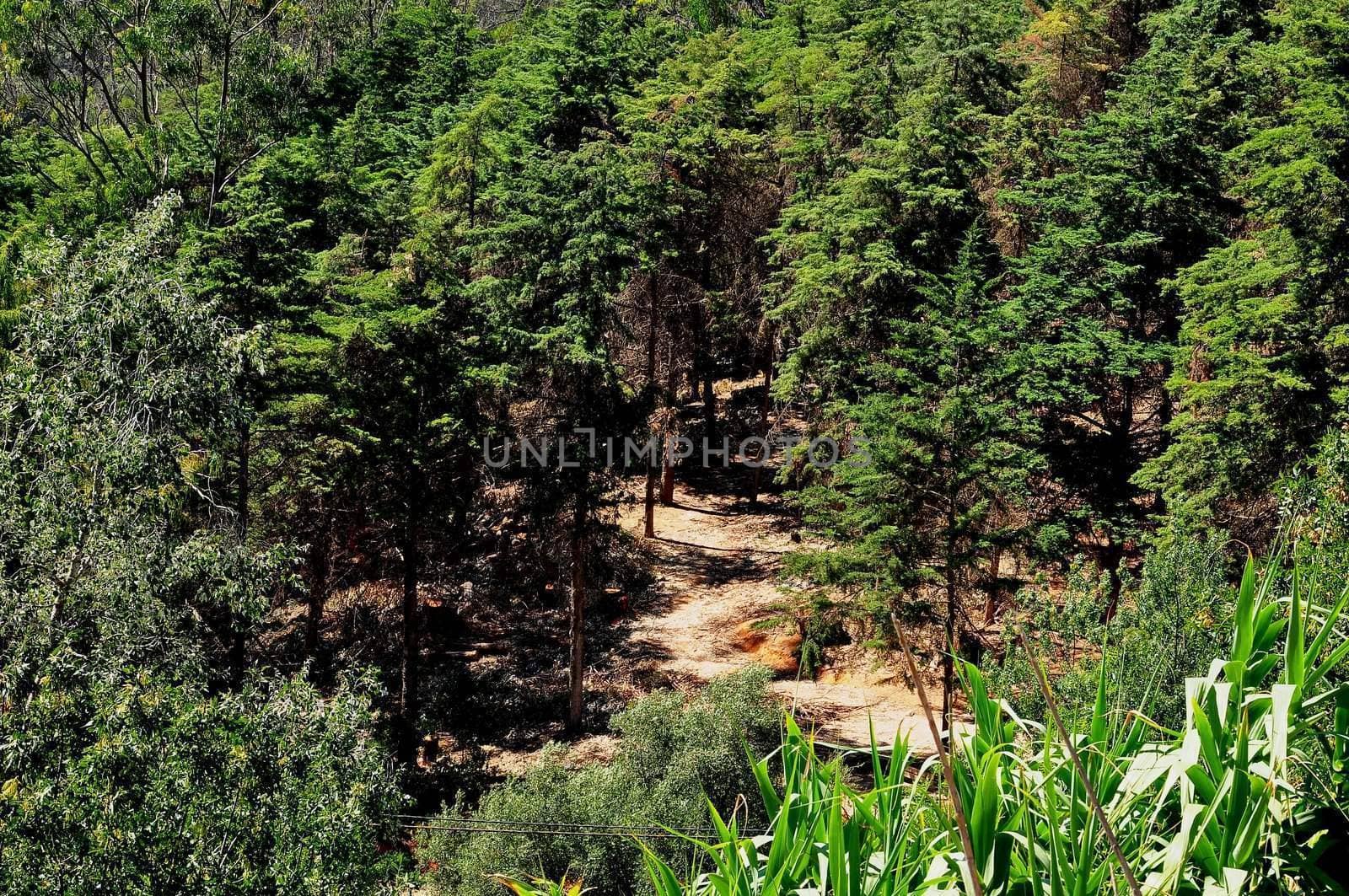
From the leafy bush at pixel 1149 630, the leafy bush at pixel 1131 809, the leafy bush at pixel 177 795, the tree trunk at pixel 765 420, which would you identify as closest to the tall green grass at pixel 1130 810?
the leafy bush at pixel 1131 809

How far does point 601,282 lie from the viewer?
20172mm

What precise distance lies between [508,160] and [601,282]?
7043mm

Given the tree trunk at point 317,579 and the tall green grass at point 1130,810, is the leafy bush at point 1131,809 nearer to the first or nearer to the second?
the tall green grass at point 1130,810

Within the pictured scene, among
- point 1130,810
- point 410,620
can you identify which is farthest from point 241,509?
point 1130,810

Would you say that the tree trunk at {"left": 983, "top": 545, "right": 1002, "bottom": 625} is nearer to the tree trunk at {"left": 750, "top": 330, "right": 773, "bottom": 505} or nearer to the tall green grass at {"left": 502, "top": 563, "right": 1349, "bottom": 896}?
the tree trunk at {"left": 750, "top": 330, "right": 773, "bottom": 505}

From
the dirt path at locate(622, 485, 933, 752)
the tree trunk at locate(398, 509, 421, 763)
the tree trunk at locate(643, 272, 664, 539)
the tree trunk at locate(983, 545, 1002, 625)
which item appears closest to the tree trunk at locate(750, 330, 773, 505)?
the dirt path at locate(622, 485, 933, 752)

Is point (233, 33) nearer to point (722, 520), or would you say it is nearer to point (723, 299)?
point (723, 299)

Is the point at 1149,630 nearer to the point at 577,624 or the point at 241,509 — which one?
the point at 577,624

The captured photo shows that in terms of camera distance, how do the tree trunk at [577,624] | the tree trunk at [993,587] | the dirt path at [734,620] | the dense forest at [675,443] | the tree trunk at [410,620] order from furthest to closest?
the tree trunk at [577,624]
the dirt path at [734,620]
the tree trunk at [410,620]
the tree trunk at [993,587]
the dense forest at [675,443]

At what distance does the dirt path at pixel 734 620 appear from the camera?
20.5 m

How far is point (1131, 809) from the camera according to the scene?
3.72 metres

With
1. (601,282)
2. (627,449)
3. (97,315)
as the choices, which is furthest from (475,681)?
(97,315)

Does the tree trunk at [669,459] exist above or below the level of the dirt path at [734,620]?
above

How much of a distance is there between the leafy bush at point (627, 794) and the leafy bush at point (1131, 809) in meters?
9.30
